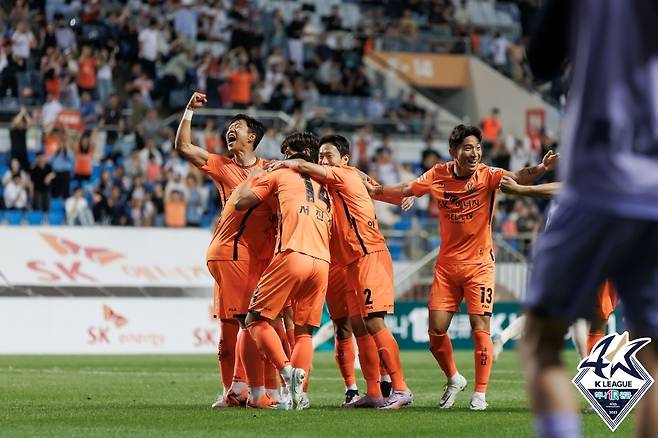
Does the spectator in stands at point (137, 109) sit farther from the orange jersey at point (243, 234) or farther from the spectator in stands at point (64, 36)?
the orange jersey at point (243, 234)

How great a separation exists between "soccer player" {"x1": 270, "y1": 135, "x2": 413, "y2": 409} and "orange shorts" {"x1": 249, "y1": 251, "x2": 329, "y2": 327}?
898 millimetres

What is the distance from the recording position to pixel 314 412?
10648mm

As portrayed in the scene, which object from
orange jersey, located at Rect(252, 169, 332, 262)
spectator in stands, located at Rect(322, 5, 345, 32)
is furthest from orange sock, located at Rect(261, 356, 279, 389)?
spectator in stands, located at Rect(322, 5, 345, 32)

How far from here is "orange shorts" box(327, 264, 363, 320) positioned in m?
12.1

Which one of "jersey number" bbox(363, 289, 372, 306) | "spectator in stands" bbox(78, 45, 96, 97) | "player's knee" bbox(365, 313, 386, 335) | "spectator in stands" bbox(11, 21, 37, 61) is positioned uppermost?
"spectator in stands" bbox(11, 21, 37, 61)

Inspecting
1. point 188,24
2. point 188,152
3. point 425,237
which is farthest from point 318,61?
point 188,152

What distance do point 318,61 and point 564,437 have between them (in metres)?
29.8

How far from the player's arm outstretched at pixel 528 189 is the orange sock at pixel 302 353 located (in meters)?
2.09

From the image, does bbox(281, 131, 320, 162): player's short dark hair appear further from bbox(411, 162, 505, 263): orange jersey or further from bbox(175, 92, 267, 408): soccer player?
bbox(411, 162, 505, 263): orange jersey

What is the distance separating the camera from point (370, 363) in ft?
38.7

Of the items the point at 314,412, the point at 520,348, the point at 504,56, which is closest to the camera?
the point at 520,348

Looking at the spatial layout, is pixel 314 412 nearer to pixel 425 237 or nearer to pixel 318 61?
pixel 425 237

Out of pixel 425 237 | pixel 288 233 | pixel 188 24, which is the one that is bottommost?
pixel 425 237

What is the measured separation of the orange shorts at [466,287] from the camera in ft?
38.1
